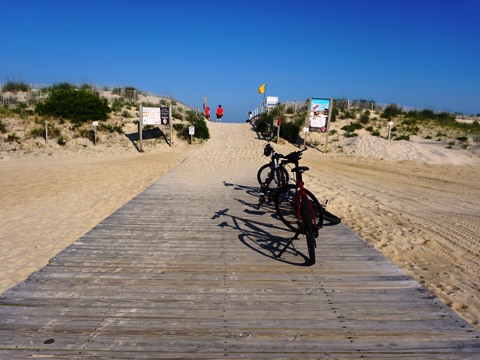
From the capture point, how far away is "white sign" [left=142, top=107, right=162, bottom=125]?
58.6 ft

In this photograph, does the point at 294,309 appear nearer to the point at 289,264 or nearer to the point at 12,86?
the point at 289,264

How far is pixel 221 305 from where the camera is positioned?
2953 mm

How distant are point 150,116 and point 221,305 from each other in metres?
16.5

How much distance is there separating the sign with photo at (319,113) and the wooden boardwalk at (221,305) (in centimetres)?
1551

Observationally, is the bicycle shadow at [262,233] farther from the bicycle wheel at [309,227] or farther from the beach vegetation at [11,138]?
the beach vegetation at [11,138]

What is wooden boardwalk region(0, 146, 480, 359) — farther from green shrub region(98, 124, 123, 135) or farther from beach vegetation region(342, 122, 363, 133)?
beach vegetation region(342, 122, 363, 133)

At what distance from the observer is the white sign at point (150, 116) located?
58.6 ft

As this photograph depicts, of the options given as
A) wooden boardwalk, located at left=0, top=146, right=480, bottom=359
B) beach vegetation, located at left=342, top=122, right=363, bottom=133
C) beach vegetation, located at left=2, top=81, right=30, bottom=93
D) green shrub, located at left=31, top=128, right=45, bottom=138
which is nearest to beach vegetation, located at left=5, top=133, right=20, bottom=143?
green shrub, located at left=31, top=128, right=45, bottom=138

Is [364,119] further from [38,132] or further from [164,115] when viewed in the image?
[38,132]

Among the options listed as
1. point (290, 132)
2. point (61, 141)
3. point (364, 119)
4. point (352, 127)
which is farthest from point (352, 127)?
point (61, 141)

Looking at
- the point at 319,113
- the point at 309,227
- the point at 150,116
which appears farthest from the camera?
the point at 319,113

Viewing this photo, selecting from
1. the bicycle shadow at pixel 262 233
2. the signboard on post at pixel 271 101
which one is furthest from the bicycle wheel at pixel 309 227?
the signboard on post at pixel 271 101

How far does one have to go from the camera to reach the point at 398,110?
31.0m

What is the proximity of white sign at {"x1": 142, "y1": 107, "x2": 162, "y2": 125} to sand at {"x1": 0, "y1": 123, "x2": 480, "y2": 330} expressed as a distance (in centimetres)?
173
